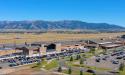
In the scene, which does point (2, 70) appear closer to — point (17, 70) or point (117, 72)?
point (17, 70)

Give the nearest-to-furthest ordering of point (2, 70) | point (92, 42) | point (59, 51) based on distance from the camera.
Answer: point (2, 70) < point (59, 51) < point (92, 42)

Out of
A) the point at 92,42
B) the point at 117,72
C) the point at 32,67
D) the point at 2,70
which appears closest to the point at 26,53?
the point at 32,67

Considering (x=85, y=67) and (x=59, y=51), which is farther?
(x=59, y=51)

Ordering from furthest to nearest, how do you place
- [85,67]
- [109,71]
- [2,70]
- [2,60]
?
1. [2,60]
2. [85,67]
3. [109,71]
4. [2,70]

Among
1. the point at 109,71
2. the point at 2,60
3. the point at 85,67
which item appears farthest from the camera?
the point at 2,60

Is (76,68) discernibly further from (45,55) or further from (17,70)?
(45,55)

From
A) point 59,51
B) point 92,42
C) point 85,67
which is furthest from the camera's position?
point 92,42

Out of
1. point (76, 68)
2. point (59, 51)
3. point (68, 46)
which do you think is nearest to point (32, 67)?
point (76, 68)

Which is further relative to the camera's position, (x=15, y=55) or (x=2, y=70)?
(x=15, y=55)
